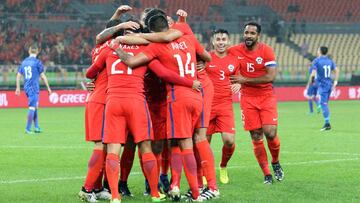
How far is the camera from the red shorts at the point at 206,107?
33.4ft

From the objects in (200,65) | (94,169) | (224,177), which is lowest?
(224,177)

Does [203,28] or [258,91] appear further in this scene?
[203,28]

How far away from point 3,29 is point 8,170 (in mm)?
31172

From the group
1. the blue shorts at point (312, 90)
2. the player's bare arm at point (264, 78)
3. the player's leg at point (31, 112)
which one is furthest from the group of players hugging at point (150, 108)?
the blue shorts at point (312, 90)

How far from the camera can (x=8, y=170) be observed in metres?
13.1

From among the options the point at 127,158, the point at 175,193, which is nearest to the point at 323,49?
the point at 127,158

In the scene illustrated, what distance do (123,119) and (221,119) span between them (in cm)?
299

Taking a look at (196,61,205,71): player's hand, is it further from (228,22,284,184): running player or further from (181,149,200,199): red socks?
(181,149,200,199): red socks

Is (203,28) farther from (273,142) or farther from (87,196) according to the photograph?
(87,196)

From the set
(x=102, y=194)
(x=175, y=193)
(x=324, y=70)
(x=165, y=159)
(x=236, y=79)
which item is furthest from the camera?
(x=324, y=70)

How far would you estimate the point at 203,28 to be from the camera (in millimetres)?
47688

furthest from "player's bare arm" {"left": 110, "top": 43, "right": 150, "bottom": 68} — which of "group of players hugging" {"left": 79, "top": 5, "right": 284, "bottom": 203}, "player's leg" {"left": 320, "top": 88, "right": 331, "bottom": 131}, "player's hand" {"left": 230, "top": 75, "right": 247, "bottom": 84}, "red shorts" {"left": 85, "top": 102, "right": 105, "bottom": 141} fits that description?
"player's leg" {"left": 320, "top": 88, "right": 331, "bottom": 131}

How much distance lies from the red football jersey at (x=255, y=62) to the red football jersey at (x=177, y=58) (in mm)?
2383

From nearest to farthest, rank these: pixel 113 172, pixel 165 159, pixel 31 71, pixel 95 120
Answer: pixel 113 172, pixel 95 120, pixel 165 159, pixel 31 71
